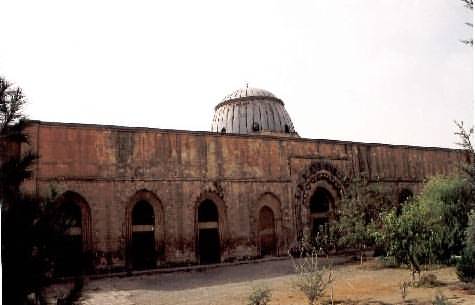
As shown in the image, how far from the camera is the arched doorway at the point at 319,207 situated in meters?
20.0

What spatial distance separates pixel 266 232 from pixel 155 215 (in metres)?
5.10

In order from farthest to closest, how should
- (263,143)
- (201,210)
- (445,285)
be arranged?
1. (263,143)
2. (201,210)
3. (445,285)

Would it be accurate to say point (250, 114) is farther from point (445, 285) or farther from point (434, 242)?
point (445, 285)

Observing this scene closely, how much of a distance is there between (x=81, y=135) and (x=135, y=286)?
5.67 metres

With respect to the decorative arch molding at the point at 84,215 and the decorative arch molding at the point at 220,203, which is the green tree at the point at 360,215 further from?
the decorative arch molding at the point at 84,215

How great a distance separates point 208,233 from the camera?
17234mm

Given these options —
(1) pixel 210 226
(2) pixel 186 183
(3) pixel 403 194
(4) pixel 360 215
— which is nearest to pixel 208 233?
(1) pixel 210 226

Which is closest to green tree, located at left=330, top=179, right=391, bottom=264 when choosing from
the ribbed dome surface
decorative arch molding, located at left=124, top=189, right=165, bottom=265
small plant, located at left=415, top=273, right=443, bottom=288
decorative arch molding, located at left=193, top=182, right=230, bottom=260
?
small plant, located at left=415, top=273, right=443, bottom=288

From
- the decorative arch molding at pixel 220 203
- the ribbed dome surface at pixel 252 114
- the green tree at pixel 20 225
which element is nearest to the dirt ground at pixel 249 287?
the decorative arch molding at pixel 220 203

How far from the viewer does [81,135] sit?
49.9 ft

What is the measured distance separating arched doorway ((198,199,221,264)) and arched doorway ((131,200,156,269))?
1.95 metres

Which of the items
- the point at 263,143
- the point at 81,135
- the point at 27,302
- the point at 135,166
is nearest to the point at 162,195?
the point at 135,166

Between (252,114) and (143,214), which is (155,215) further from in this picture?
(252,114)

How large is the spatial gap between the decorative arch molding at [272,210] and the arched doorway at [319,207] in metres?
1.97
